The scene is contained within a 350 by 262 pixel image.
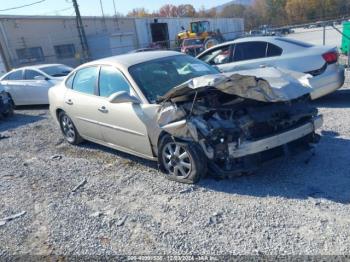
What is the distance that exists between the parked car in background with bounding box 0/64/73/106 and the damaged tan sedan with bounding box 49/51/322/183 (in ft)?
20.4

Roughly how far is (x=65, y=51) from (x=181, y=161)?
1128 inches

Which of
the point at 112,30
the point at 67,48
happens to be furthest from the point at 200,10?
the point at 67,48

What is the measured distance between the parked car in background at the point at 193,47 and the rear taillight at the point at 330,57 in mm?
17073

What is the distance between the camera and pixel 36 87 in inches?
415

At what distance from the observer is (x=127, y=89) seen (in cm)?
439

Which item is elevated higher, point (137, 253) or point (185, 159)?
point (185, 159)

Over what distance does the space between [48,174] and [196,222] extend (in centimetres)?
286

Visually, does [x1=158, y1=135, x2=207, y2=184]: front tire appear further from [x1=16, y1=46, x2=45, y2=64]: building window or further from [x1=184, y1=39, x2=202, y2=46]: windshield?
[x1=16, y1=46, x2=45, y2=64]: building window

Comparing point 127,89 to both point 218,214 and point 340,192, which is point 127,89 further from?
point 340,192

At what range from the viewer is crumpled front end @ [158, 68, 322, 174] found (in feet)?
11.5

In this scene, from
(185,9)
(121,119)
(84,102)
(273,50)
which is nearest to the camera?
(121,119)

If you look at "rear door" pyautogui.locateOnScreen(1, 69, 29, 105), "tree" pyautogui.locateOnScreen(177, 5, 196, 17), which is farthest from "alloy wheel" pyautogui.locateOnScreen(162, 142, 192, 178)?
"tree" pyautogui.locateOnScreen(177, 5, 196, 17)

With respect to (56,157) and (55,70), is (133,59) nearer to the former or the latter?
(56,157)

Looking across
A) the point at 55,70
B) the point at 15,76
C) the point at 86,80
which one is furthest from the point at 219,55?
the point at 15,76
